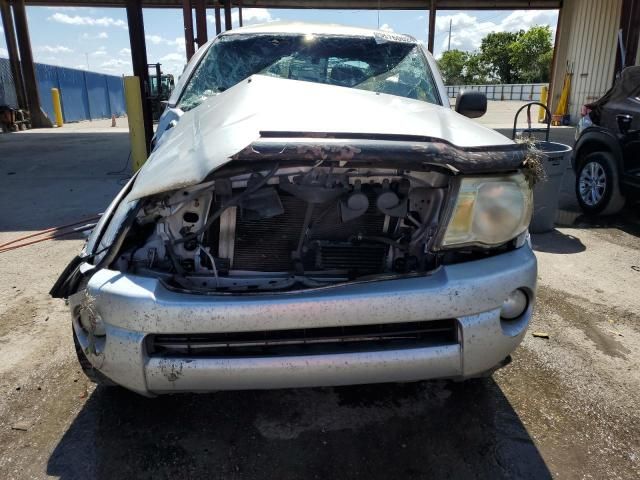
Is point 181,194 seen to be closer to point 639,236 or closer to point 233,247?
point 233,247

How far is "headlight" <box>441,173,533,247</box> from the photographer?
1980 mm

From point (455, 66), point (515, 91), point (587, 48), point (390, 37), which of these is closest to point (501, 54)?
point (455, 66)

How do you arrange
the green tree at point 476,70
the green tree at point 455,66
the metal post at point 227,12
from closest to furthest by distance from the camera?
1. the metal post at point 227,12
2. the green tree at point 476,70
3. the green tree at point 455,66

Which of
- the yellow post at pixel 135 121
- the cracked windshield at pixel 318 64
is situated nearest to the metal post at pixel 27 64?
the yellow post at pixel 135 121

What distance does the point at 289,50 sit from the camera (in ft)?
11.8

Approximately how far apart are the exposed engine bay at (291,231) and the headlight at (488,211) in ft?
0.27

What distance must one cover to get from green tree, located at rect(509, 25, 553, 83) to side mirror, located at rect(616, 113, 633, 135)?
57177 mm

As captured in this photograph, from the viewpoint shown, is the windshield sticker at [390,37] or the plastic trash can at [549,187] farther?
the plastic trash can at [549,187]

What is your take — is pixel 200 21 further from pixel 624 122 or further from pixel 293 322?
pixel 293 322

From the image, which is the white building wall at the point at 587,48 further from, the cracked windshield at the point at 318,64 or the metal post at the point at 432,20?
the cracked windshield at the point at 318,64

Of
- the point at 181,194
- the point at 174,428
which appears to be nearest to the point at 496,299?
the point at 181,194

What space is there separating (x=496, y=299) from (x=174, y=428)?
155 centimetres

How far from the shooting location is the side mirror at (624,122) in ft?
17.7

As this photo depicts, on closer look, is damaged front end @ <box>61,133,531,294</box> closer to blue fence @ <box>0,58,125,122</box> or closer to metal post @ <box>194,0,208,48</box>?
metal post @ <box>194,0,208,48</box>
